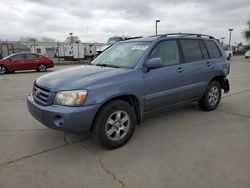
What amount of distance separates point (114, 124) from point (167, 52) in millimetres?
1796

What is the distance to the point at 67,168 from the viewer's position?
3.35m

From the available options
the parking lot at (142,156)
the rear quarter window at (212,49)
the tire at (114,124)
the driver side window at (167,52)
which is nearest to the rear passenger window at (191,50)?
the driver side window at (167,52)

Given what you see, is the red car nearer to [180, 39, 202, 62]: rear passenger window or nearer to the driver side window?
[180, 39, 202, 62]: rear passenger window

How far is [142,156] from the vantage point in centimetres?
364

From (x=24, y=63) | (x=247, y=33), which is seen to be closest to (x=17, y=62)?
(x=24, y=63)

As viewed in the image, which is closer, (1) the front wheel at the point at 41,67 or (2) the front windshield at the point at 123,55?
(2) the front windshield at the point at 123,55

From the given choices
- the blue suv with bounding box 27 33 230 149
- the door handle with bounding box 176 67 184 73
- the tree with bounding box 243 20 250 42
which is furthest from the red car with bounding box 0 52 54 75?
the tree with bounding box 243 20 250 42

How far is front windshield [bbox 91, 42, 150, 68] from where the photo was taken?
4.34 meters

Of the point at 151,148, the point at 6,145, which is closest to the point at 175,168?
the point at 151,148

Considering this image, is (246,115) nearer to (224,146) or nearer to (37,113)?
(224,146)

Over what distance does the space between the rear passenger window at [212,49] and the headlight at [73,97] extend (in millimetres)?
3504

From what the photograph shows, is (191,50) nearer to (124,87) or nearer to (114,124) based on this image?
(124,87)

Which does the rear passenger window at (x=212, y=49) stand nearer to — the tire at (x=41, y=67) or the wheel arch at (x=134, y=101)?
the wheel arch at (x=134, y=101)

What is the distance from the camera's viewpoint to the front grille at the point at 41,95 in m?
3.68
